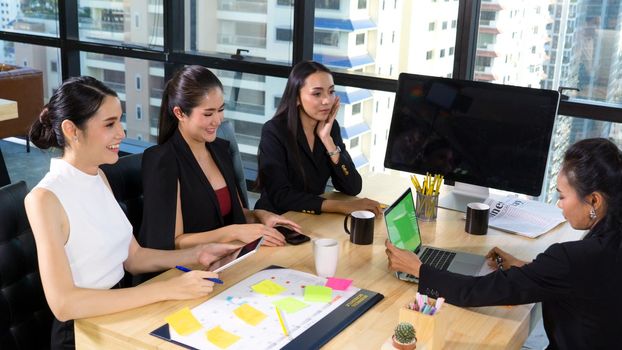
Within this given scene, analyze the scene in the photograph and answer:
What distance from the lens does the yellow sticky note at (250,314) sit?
1759mm

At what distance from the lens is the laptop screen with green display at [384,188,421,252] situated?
2135 millimetres

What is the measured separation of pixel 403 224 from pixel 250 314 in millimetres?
646

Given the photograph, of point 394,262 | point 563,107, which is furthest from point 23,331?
point 563,107

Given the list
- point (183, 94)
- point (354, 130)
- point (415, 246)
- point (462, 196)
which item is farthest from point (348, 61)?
point (415, 246)

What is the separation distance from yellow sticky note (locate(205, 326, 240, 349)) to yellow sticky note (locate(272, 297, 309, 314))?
0.60ft

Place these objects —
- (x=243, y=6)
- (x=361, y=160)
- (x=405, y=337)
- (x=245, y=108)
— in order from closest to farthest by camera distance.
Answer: (x=405, y=337) < (x=361, y=160) < (x=243, y=6) < (x=245, y=108)

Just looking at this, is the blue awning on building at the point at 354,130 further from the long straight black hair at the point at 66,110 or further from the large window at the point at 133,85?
the long straight black hair at the point at 66,110

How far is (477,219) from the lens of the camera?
2.50m

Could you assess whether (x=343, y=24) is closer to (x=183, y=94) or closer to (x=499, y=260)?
(x=183, y=94)

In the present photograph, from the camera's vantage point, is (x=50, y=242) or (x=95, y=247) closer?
(x=50, y=242)

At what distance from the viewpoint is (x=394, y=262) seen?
2.07m

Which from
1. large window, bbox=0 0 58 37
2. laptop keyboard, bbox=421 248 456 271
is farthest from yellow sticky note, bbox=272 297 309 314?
large window, bbox=0 0 58 37

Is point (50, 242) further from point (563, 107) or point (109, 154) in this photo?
point (563, 107)

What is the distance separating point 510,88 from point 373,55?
1.95 m
